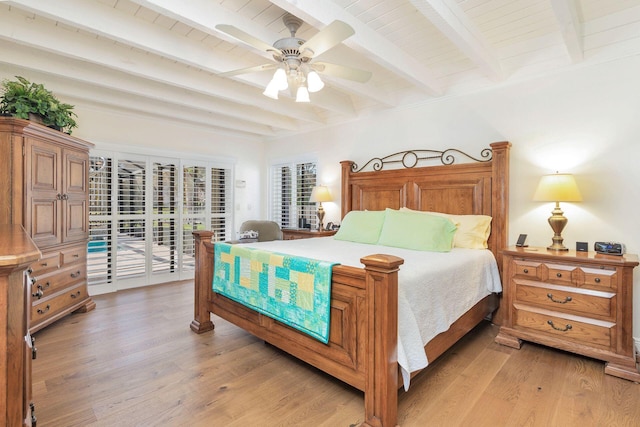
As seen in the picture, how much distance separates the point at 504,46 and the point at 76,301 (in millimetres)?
4969

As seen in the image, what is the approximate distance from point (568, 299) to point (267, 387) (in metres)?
2.32

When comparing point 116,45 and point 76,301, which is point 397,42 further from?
point 76,301

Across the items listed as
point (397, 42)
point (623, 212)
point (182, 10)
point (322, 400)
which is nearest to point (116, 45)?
point (182, 10)

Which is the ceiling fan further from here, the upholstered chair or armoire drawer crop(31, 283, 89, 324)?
the upholstered chair

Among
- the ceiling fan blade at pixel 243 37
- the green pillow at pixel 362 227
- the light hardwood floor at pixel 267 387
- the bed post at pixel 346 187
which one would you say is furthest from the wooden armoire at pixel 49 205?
the bed post at pixel 346 187

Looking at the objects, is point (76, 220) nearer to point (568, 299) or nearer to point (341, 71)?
point (341, 71)

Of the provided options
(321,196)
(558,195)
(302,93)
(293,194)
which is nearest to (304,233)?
(321,196)

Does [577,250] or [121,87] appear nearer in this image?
[577,250]

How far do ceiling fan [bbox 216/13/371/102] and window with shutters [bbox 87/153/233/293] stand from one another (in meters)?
2.82

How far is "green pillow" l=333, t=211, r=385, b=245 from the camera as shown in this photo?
3.37 metres

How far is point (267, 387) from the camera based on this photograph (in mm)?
2086

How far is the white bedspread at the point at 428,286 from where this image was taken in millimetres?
1756

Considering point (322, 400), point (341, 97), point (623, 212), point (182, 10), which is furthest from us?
point (341, 97)

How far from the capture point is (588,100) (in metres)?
2.75
